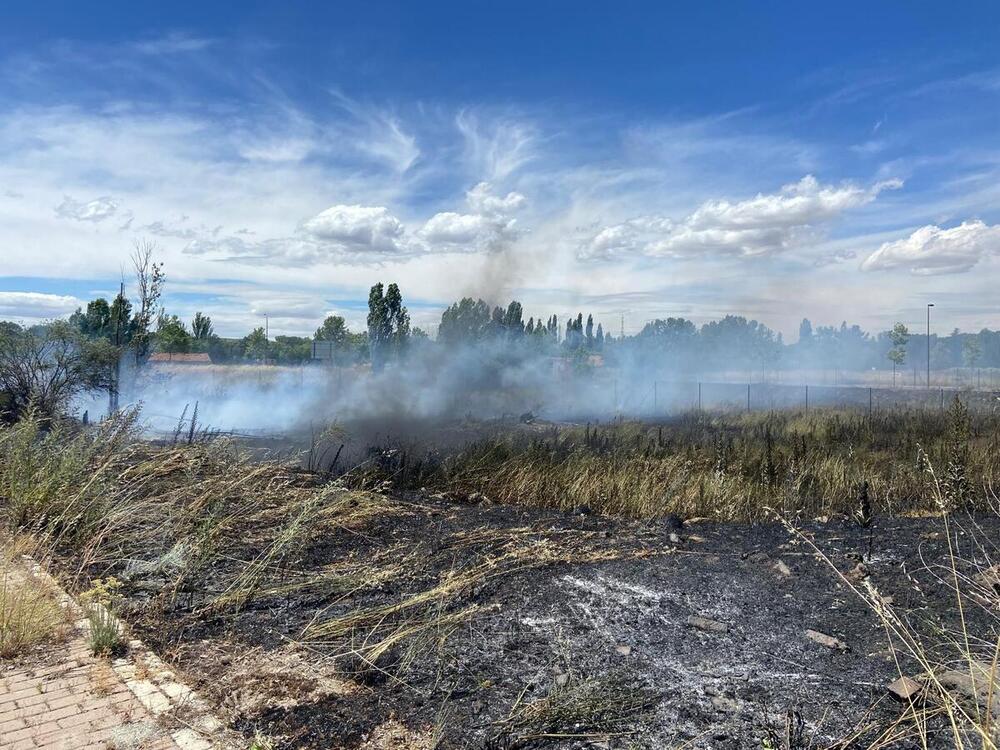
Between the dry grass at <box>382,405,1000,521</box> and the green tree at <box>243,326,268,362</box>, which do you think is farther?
the green tree at <box>243,326,268,362</box>

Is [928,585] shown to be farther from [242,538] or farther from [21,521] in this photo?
[21,521]

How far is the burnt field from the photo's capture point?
3.29 metres

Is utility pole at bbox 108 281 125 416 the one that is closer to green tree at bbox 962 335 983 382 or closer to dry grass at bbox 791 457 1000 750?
dry grass at bbox 791 457 1000 750

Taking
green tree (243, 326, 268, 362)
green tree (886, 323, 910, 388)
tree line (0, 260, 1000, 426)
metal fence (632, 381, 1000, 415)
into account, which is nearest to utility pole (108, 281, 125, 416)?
tree line (0, 260, 1000, 426)

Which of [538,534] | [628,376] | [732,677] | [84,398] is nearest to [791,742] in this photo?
[732,677]

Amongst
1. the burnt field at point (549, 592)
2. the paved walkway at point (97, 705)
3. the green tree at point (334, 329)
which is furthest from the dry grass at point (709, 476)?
the green tree at point (334, 329)

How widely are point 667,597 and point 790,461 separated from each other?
489 centimetres

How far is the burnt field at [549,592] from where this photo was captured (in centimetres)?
329

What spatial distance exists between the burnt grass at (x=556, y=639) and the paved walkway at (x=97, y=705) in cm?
17

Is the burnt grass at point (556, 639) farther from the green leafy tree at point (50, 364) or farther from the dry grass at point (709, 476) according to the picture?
the green leafy tree at point (50, 364)

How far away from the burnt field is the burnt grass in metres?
0.02

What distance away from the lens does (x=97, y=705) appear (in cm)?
337

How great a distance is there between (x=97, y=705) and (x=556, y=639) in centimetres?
249

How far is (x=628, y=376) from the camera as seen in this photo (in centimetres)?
4256
